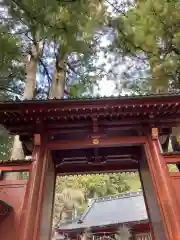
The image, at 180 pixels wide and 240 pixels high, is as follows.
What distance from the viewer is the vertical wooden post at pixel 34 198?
3.75 m

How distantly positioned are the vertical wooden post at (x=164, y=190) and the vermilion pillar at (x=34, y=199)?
2.05 meters

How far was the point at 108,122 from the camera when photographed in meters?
4.91

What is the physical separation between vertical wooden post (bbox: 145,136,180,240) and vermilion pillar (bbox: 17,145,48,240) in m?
2.05

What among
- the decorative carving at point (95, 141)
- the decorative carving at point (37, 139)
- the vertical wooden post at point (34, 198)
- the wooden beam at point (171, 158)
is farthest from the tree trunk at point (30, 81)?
the wooden beam at point (171, 158)

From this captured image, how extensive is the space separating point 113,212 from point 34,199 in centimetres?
1035

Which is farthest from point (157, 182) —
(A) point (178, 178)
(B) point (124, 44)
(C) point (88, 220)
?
(C) point (88, 220)

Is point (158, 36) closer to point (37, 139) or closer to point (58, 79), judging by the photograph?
point (58, 79)

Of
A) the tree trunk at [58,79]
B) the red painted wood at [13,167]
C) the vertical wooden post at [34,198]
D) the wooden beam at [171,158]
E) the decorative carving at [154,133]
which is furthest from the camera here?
the tree trunk at [58,79]

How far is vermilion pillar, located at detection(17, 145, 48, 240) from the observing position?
3.75 metres

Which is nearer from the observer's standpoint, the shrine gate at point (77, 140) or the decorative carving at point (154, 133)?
the shrine gate at point (77, 140)

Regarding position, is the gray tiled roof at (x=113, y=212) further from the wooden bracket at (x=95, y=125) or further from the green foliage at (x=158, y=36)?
the wooden bracket at (x=95, y=125)

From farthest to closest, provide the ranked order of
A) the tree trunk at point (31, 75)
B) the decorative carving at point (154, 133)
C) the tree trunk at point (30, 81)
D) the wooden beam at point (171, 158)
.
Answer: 1. the tree trunk at point (31, 75)
2. the tree trunk at point (30, 81)
3. the decorative carving at point (154, 133)
4. the wooden beam at point (171, 158)

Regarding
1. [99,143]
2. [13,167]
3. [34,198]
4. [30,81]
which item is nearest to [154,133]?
[99,143]

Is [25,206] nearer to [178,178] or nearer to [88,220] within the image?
[178,178]
